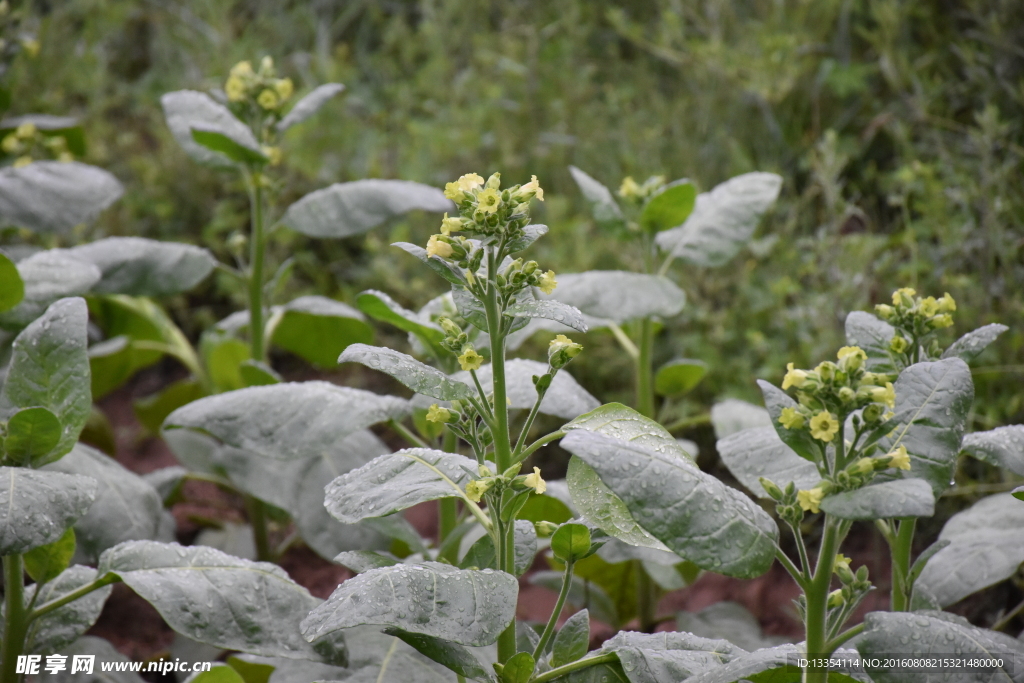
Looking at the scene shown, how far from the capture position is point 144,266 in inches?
59.3

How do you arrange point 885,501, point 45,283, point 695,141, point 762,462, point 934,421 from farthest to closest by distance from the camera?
point 695,141
point 45,283
point 762,462
point 934,421
point 885,501

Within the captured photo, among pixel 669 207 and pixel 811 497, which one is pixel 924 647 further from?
pixel 669 207

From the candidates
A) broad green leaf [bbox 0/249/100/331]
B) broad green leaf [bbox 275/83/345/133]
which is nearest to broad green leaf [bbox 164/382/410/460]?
broad green leaf [bbox 0/249/100/331]

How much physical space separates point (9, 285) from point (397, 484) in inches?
29.8

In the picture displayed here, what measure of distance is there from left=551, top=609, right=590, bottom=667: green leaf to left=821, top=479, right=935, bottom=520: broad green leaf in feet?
1.13

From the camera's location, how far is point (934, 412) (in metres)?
0.81

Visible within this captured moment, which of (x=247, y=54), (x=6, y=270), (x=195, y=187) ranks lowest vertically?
(x=195, y=187)

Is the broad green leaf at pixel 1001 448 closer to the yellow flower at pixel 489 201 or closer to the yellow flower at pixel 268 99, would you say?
the yellow flower at pixel 489 201

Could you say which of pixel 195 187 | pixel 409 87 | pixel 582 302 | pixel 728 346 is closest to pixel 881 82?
pixel 728 346

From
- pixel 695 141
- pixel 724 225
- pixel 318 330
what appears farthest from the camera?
pixel 695 141

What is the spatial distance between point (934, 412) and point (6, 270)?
1237 millimetres

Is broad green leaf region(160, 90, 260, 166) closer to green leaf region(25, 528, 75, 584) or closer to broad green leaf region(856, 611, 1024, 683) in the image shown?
green leaf region(25, 528, 75, 584)

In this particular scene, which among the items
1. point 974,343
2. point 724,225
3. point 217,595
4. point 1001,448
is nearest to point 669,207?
point 724,225

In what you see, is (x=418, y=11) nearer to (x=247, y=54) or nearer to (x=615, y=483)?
(x=247, y=54)
